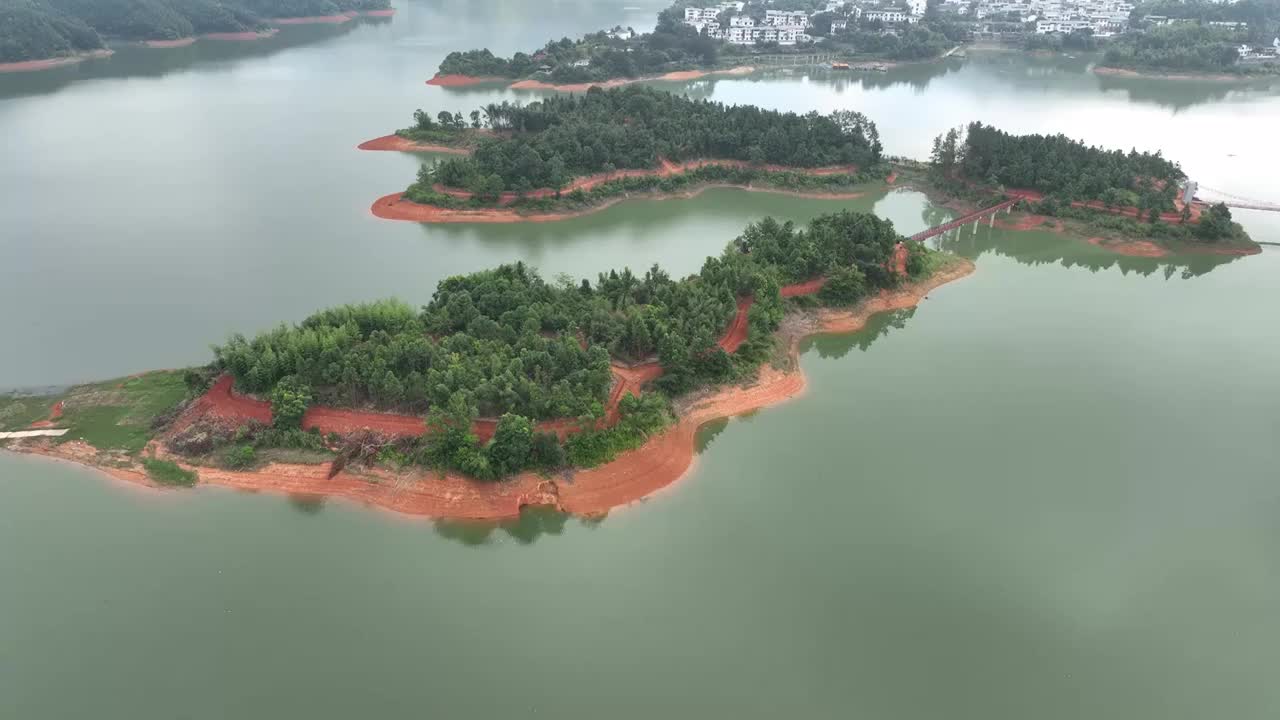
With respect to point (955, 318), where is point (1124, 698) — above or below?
below

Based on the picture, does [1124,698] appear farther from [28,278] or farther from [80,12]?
[80,12]

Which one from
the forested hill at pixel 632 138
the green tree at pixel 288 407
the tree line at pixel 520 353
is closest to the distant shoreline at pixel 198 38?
the forested hill at pixel 632 138

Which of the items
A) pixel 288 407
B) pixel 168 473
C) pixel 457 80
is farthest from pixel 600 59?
pixel 168 473

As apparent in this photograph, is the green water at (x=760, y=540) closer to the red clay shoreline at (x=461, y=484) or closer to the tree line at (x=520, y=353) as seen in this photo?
the red clay shoreline at (x=461, y=484)

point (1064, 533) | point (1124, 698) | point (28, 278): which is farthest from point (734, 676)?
point (28, 278)

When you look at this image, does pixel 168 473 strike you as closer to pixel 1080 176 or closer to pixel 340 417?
pixel 340 417

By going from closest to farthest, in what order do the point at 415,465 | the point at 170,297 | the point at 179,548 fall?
the point at 179,548 → the point at 415,465 → the point at 170,297
